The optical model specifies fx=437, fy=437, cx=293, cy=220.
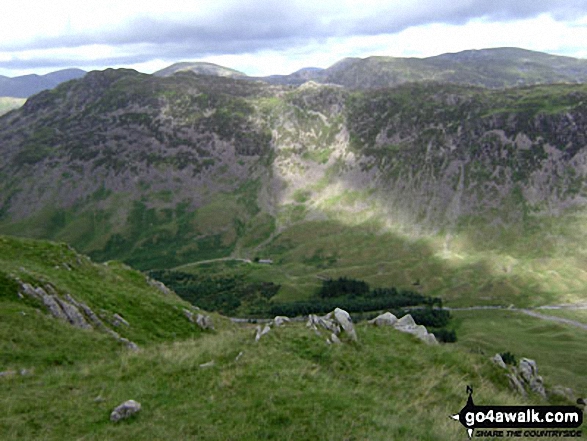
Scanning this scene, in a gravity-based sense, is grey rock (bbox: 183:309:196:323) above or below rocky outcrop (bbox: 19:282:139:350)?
below

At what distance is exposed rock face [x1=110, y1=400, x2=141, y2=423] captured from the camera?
1920cm

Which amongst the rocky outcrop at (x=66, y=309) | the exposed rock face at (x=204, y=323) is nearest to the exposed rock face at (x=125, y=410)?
the rocky outcrop at (x=66, y=309)

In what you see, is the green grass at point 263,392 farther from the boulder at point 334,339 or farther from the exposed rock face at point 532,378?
the exposed rock face at point 532,378

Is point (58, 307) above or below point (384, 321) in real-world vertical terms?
below

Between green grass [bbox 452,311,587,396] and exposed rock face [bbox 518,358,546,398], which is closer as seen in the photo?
exposed rock face [bbox 518,358,546,398]

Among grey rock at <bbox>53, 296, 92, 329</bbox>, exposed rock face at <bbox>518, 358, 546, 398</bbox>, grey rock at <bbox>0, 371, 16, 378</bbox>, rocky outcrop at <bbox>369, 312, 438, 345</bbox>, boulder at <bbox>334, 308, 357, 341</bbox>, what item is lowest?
exposed rock face at <bbox>518, 358, 546, 398</bbox>

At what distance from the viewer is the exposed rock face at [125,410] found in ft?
63.0

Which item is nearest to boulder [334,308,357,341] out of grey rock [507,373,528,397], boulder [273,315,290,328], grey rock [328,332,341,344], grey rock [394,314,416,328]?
grey rock [328,332,341,344]

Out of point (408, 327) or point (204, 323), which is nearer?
point (408, 327)

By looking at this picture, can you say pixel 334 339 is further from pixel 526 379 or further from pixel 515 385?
pixel 526 379

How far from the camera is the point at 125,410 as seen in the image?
774 inches

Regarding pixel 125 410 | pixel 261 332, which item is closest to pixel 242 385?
pixel 125 410


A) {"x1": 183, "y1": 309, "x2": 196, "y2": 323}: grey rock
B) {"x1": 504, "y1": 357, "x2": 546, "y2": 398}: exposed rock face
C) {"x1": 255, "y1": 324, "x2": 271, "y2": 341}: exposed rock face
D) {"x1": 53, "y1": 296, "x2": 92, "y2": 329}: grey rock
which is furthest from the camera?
{"x1": 183, "y1": 309, "x2": 196, "y2": 323}: grey rock

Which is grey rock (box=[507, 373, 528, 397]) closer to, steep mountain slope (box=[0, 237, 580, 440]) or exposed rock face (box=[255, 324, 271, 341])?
steep mountain slope (box=[0, 237, 580, 440])
